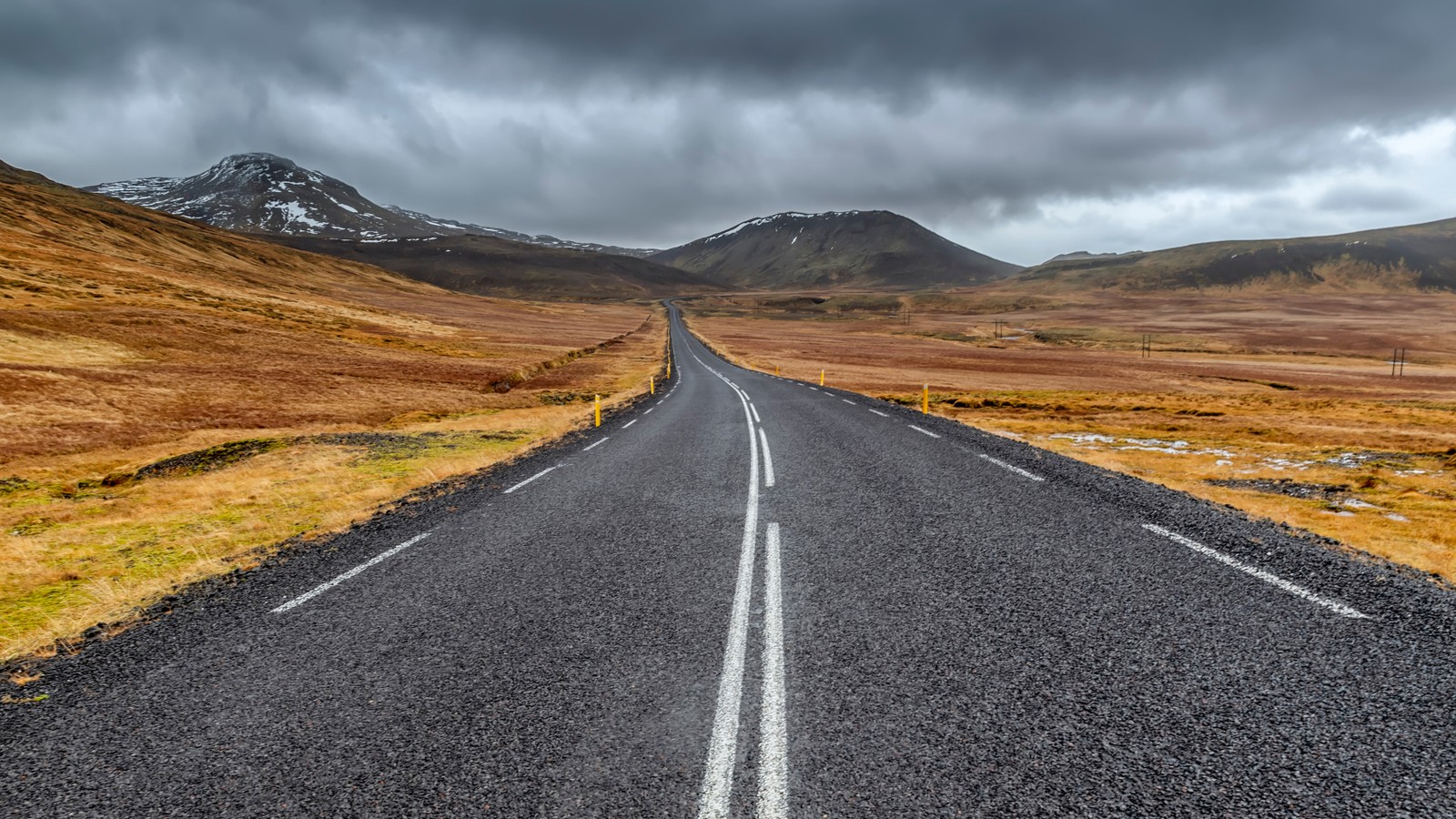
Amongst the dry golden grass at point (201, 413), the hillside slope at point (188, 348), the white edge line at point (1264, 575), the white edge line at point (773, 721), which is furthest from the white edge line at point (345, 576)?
the hillside slope at point (188, 348)

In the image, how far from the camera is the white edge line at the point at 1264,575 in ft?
17.3

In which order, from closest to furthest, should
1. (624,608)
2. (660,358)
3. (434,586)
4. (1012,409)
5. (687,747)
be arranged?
(687,747) < (624,608) < (434,586) < (1012,409) < (660,358)

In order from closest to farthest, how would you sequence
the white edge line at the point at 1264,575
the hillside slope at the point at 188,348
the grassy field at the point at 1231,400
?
the white edge line at the point at 1264,575 → the grassy field at the point at 1231,400 → the hillside slope at the point at 188,348

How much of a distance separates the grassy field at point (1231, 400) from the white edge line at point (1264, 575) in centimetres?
237

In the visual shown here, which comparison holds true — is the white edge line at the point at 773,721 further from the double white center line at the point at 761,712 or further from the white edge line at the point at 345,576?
the white edge line at the point at 345,576

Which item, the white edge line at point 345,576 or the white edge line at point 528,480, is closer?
the white edge line at point 345,576

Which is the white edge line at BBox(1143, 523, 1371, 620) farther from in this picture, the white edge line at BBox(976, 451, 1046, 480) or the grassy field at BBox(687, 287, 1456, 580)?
the white edge line at BBox(976, 451, 1046, 480)

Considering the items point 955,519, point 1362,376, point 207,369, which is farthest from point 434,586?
point 1362,376

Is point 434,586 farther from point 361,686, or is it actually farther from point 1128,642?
point 1128,642

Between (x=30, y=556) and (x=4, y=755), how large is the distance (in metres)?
7.12

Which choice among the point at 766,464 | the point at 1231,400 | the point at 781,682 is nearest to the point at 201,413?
the point at 766,464

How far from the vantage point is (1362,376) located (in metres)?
57.1

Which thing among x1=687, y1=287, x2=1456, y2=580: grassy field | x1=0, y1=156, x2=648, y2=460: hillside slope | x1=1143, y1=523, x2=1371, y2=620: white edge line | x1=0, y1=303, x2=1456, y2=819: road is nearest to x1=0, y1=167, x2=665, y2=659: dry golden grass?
x1=0, y1=156, x2=648, y2=460: hillside slope

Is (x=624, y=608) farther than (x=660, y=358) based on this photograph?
No
